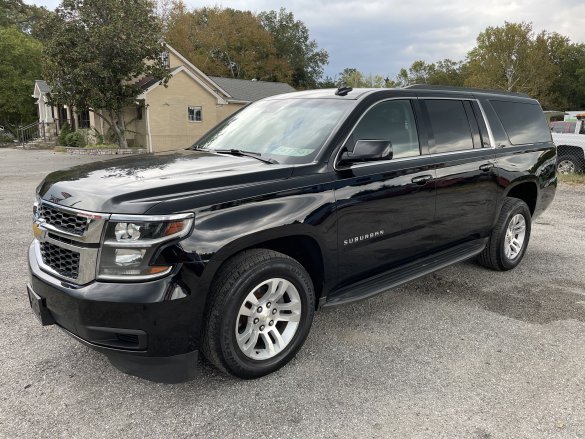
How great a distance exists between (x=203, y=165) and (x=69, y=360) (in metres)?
1.68

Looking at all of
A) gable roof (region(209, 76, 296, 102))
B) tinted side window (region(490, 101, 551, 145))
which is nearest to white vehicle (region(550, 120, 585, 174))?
tinted side window (region(490, 101, 551, 145))

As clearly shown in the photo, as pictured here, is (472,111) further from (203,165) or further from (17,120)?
(17,120)

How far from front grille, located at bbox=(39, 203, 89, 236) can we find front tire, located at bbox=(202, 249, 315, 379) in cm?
83

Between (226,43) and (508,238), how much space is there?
5239cm

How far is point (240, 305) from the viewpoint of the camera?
289cm

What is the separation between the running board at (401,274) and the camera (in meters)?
3.52

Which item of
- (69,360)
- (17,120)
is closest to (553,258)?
(69,360)

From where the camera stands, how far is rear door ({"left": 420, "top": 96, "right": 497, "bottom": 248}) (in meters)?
4.27

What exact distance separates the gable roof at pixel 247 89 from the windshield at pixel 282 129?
96.0 ft

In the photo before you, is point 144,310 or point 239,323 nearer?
point 144,310

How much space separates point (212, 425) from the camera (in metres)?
2.69

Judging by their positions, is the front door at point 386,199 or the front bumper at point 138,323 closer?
the front bumper at point 138,323

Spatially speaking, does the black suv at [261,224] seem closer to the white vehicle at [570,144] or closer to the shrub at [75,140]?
the white vehicle at [570,144]

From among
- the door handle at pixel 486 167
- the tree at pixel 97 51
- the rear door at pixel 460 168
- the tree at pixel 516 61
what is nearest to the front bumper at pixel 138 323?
the rear door at pixel 460 168
